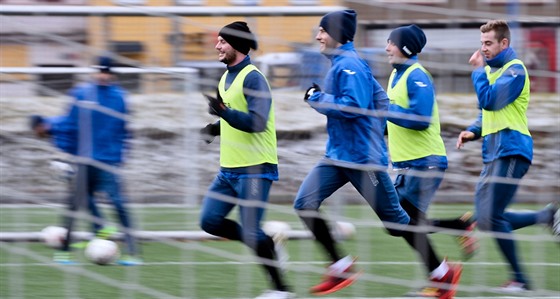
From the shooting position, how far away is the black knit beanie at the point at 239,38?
5934mm

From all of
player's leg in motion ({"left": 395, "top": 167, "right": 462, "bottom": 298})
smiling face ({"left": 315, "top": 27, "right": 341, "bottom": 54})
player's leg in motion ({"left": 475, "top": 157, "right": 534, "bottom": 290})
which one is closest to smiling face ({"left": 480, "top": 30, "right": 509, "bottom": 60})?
player's leg in motion ({"left": 475, "top": 157, "right": 534, "bottom": 290})

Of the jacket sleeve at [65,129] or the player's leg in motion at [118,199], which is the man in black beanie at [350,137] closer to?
the player's leg in motion at [118,199]

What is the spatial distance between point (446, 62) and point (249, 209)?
2.62 meters

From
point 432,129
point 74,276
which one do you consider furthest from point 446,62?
point 74,276

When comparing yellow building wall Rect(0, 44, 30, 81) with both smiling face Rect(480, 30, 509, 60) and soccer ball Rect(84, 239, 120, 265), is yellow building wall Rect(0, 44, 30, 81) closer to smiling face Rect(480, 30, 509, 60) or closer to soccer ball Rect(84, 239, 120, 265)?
soccer ball Rect(84, 239, 120, 265)

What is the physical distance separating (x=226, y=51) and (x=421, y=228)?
4.61 ft

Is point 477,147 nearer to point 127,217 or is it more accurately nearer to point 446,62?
point 446,62

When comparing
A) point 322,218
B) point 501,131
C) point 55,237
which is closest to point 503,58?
point 501,131

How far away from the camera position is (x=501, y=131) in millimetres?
6312

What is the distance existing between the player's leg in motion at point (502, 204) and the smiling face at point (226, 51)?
1.50 meters

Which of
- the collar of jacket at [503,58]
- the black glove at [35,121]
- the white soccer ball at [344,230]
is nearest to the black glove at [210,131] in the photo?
the collar of jacket at [503,58]

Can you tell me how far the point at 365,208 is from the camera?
10883 mm

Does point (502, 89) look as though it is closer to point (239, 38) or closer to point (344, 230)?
point (239, 38)

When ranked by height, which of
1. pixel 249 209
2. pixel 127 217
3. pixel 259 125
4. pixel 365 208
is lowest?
pixel 365 208
